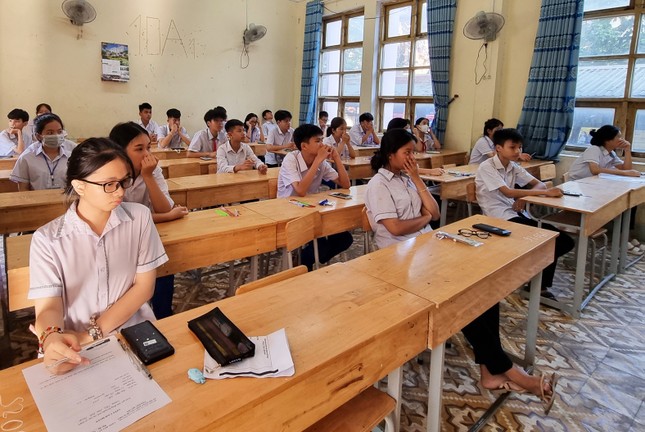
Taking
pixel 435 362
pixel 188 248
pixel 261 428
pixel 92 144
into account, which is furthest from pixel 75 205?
pixel 435 362

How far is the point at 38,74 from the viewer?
584 centimetres

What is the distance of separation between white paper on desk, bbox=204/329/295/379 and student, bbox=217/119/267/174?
3067 mm

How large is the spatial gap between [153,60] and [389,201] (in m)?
5.89

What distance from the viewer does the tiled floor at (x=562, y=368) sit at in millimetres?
1797

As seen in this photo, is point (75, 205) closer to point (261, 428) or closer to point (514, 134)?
point (261, 428)

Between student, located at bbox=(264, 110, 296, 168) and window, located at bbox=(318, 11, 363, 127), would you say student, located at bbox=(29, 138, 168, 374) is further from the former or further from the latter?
window, located at bbox=(318, 11, 363, 127)

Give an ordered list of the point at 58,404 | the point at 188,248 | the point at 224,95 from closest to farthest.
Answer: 1. the point at 58,404
2. the point at 188,248
3. the point at 224,95

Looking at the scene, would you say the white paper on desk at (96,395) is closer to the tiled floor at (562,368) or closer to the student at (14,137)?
the tiled floor at (562,368)

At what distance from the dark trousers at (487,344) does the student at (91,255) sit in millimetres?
1278

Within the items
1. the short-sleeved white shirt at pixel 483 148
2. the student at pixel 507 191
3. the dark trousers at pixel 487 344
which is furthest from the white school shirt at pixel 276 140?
the dark trousers at pixel 487 344

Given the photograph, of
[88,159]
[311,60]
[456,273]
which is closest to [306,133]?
[456,273]

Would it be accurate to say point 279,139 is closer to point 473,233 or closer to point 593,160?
point 593,160

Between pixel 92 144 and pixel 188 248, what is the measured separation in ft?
2.45

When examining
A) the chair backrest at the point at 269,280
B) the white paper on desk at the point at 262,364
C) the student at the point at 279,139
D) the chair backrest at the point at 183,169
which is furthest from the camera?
the student at the point at 279,139
